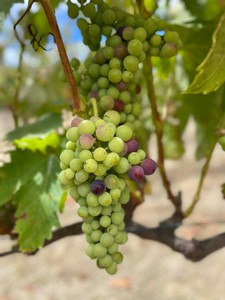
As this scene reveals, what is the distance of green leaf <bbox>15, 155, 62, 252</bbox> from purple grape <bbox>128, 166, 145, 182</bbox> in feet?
1.10

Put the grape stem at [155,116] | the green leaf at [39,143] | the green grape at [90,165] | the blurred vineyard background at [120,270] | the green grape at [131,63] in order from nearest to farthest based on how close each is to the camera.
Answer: the green grape at [90,165]
the green grape at [131,63]
the grape stem at [155,116]
the green leaf at [39,143]
the blurred vineyard background at [120,270]

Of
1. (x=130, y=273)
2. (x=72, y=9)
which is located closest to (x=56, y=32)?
(x=72, y=9)

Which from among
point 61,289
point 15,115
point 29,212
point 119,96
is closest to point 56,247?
point 61,289

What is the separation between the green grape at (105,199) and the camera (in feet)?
1.81

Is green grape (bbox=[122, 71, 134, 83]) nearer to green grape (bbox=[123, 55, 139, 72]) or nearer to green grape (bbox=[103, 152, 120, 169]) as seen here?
green grape (bbox=[123, 55, 139, 72])

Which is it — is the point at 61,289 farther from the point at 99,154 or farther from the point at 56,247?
the point at 99,154

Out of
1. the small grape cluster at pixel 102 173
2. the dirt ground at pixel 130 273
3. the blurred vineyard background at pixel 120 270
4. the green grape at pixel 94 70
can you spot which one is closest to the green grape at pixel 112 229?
the small grape cluster at pixel 102 173

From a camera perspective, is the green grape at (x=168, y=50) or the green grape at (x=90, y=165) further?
the green grape at (x=168, y=50)

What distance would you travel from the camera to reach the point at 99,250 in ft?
1.91

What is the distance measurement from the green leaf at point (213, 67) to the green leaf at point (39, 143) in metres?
0.52

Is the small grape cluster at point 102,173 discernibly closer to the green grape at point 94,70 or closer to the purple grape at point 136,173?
the purple grape at point 136,173

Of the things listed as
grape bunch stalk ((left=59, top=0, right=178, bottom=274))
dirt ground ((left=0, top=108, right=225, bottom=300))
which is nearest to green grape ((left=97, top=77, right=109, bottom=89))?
grape bunch stalk ((left=59, top=0, right=178, bottom=274))

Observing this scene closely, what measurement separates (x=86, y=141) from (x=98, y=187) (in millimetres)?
50

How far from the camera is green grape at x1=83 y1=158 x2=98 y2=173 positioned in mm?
535
